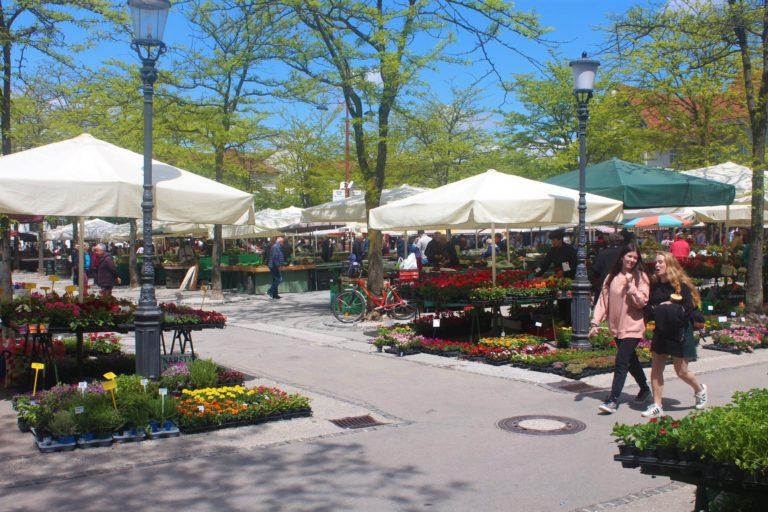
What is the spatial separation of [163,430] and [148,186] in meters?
2.55

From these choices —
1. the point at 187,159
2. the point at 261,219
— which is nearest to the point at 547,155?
the point at 261,219

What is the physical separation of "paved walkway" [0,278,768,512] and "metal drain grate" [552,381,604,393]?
0.58 ft

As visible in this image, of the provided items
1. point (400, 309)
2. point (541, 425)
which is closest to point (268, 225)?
point (400, 309)

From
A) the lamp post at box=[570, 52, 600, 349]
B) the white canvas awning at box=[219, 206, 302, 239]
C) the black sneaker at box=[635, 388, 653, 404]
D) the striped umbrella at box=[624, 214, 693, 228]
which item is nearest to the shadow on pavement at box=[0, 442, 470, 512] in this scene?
the black sneaker at box=[635, 388, 653, 404]

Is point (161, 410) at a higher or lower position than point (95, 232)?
lower

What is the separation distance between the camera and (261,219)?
2667 cm

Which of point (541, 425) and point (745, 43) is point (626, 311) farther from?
point (745, 43)

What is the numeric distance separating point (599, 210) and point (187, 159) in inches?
624

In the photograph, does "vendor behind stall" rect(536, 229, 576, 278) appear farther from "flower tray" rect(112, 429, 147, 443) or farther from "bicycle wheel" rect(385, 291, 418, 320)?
"flower tray" rect(112, 429, 147, 443)

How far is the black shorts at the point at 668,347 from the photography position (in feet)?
24.6

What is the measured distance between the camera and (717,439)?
3.54 m

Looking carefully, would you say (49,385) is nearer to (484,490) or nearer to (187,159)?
(484,490)

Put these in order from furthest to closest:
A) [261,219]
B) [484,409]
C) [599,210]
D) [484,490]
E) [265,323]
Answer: [261,219] < [265,323] < [599,210] < [484,409] < [484,490]

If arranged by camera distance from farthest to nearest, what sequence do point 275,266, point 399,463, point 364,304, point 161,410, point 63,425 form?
point 275,266 < point 364,304 < point 161,410 < point 63,425 < point 399,463
